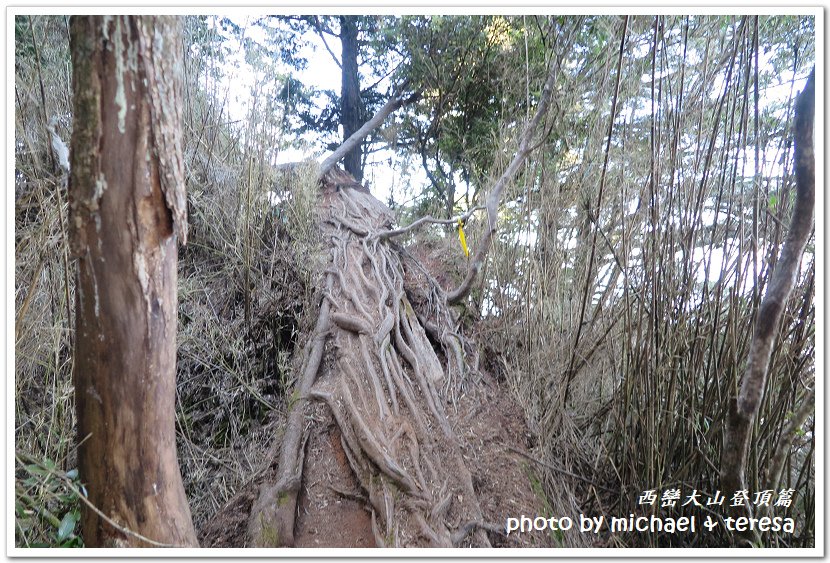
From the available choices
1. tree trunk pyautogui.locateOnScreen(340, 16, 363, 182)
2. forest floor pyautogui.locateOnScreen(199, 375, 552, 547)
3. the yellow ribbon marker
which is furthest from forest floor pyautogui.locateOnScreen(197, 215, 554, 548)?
tree trunk pyautogui.locateOnScreen(340, 16, 363, 182)

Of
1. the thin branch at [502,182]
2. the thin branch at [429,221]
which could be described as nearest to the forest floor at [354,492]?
the thin branch at [502,182]

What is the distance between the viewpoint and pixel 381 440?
1.59m

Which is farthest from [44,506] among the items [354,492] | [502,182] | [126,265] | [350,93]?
[502,182]

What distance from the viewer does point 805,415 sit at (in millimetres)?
1129

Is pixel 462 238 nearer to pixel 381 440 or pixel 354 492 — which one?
pixel 381 440

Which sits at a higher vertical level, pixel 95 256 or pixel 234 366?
pixel 95 256

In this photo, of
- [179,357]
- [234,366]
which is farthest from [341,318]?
[179,357]

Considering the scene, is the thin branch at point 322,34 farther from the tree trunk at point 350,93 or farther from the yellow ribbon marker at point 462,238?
the yellow ribbon marker at point 462,238

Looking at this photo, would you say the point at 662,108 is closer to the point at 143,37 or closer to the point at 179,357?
the point at 143,37

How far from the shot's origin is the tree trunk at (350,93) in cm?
166

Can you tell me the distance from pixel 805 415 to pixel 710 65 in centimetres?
99

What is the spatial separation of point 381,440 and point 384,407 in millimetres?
153

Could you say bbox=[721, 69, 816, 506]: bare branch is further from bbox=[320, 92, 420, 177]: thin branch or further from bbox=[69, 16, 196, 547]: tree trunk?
bbox=[320, 92, 420, 177]: thin branch

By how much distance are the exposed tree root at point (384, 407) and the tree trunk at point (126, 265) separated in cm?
44
